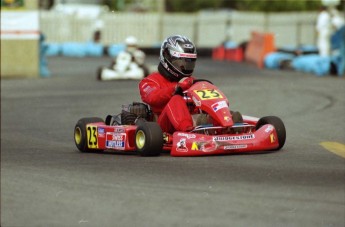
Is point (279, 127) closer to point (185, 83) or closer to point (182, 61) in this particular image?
point (185, 83)

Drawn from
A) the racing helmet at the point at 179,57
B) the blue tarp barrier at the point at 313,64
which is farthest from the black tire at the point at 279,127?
the blue tarp barrier at the point at 313,64

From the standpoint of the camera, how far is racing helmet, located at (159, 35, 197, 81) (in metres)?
9.68

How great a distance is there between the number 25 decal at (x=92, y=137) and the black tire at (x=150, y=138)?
3.17 feet

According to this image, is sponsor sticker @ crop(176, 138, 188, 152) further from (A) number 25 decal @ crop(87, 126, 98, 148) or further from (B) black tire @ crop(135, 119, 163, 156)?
(A) number 25 decal @ crop(87, 126, 98, 148)

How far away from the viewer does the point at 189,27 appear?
45.3 m

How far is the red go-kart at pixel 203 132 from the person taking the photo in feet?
30.6

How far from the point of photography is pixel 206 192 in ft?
24.2

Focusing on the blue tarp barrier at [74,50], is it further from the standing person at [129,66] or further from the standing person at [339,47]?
the standing person at [339,47]

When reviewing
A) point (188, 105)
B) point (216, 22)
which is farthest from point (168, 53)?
point (216, 22)

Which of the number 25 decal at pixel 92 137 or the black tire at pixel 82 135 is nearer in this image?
the number 25 decal at pixel 92 137

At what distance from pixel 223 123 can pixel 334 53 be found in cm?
1639

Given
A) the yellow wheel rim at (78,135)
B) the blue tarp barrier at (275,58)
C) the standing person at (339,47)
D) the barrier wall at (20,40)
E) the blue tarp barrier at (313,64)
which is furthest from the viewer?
the blue tarp barrier at (275,58)

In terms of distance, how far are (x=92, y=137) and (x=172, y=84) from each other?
1.13 metres

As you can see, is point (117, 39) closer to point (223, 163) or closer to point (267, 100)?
point (267, 100)
